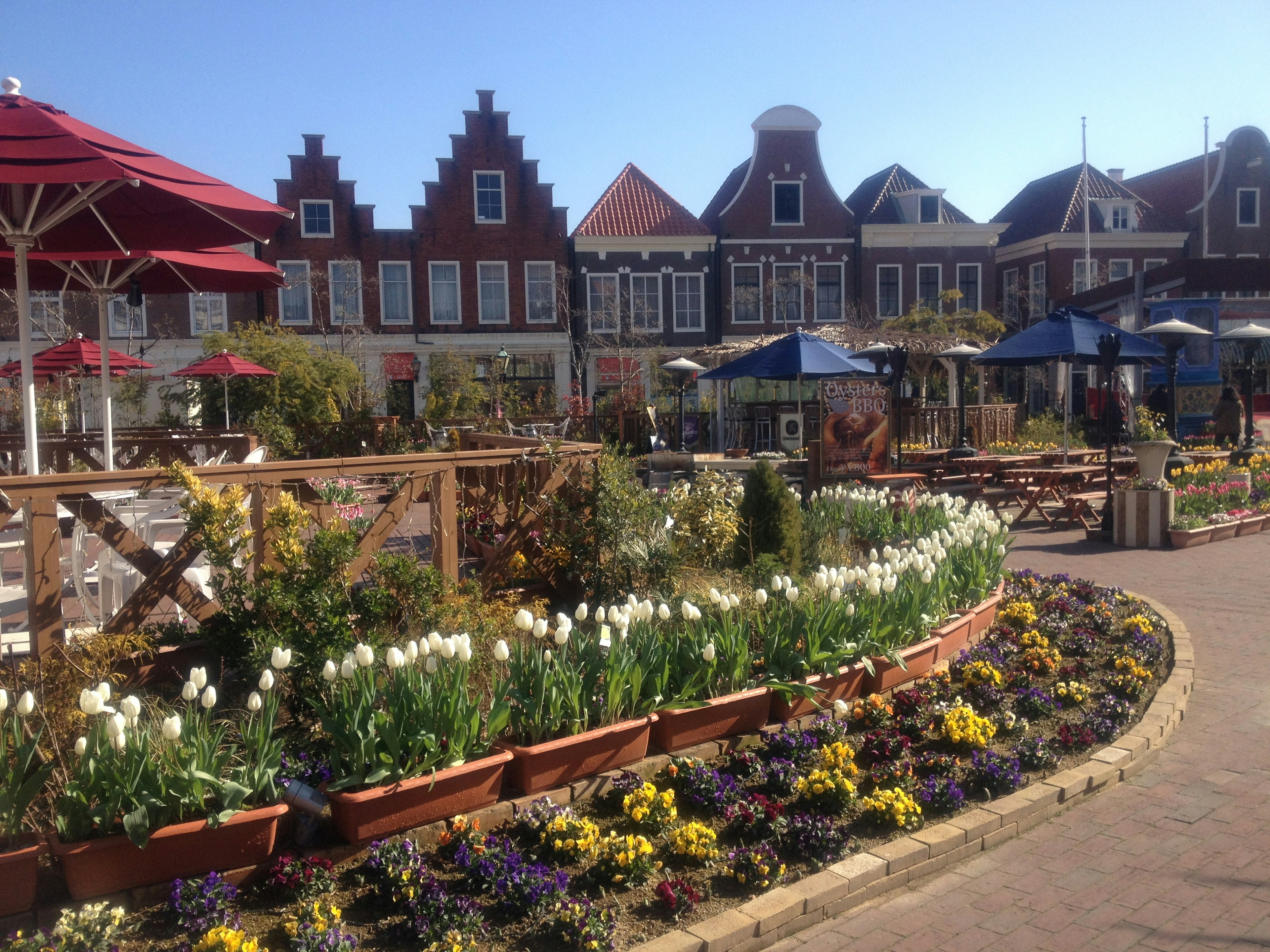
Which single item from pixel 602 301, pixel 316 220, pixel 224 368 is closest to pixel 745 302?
pixel 602 301

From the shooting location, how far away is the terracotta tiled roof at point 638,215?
3278 centimetres

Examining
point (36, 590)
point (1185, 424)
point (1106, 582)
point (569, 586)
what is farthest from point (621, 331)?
point (36, 590)

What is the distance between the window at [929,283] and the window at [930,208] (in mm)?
1632

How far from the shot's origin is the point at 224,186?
545cm

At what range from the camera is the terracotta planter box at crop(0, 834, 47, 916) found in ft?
10.1

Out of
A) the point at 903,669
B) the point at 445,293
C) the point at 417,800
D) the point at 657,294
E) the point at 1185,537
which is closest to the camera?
the point at 417,800

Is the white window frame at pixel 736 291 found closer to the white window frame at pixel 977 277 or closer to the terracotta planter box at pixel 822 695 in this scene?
the white window frame at pixel 977 277

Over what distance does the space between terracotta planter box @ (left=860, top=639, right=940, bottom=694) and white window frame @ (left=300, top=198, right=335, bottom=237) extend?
94.7 ft

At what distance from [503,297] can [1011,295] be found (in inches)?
716

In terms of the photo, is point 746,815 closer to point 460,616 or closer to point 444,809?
point 444,809

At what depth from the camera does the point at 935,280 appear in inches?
Answer: 1355

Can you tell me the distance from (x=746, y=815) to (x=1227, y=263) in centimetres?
2058

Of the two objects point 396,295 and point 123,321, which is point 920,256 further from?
point 123,321

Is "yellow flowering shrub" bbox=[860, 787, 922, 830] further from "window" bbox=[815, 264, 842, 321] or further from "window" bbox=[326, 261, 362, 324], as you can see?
"window" bbox=[815, 264, 842, 321]
